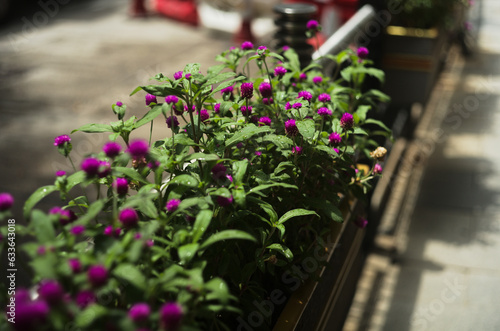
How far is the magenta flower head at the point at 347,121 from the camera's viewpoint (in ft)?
5.92

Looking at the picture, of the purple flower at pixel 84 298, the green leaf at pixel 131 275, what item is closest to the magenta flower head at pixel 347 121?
the green leaf at pixel 131 275

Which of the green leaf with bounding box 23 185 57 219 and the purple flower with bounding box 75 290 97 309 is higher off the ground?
the purple flower with bounding box 75 290 97 309

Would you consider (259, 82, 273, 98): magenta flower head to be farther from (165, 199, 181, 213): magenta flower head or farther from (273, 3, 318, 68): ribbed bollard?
(273, 3, 318, 68): ribbed bollard

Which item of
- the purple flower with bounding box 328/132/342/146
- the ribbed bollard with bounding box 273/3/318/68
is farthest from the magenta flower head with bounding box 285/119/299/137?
the ribbed bollard with bounding box 273/3/318/68

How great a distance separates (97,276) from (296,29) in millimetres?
2220

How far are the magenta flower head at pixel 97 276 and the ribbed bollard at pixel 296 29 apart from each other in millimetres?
2155

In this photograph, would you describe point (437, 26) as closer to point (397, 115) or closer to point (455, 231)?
point (397, 115)

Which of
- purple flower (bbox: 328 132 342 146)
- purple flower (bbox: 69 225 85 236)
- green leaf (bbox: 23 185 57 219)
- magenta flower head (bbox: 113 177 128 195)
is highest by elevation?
purple flower (bbox: 69 225 85 236)

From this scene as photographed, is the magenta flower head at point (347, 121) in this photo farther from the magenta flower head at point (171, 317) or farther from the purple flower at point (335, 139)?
the magenta flower head at point (171, 317)

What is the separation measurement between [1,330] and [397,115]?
4.03m

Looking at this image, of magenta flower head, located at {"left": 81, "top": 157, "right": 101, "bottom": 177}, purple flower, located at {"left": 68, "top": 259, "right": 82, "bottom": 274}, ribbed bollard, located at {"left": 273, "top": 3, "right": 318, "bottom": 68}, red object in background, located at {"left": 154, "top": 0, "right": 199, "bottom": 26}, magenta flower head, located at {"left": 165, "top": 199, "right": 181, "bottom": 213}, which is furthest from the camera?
red object in background, located at {"left": 154, "top": 0, "right": 199, "bottom": 26}

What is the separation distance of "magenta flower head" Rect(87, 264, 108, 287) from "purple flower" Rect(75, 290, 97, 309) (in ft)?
0.14

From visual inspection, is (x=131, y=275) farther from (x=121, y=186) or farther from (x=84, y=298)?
(x=121, y=186)

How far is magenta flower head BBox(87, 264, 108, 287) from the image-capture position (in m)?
0.96
